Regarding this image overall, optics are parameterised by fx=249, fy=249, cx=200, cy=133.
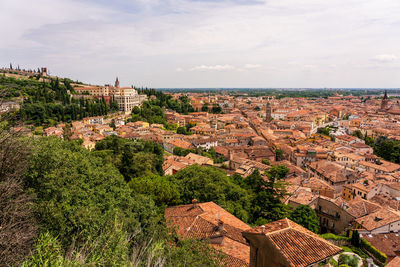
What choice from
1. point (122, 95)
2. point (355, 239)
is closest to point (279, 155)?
point (355, 239)

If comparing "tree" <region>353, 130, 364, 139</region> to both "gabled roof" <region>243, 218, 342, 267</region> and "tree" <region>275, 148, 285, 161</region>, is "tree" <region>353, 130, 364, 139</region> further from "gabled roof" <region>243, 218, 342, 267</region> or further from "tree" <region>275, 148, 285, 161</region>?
"gabled roof" <region>243, 218, 342, 267</region>

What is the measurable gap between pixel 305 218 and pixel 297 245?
1684cm

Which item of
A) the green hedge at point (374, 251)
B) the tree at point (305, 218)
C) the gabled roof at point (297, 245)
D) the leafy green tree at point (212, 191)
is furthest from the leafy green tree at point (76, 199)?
the green hedge at point (374, 251)

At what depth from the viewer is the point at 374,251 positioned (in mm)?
20375

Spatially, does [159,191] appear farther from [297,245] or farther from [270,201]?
[297,245]

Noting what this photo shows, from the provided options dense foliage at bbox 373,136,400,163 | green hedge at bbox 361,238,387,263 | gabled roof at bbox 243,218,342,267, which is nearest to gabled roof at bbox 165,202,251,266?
gabled roof at bbox 243,218,342,267

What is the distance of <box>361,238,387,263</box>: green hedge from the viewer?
19.5 m

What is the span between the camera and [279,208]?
70.1 ft

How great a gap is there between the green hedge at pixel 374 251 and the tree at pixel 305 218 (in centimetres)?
374

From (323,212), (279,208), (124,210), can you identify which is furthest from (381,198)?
(124,210)

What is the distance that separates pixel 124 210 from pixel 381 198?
32411mm

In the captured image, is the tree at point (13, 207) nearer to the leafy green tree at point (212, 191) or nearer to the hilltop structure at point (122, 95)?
the leafy green tree at point (212, 191)

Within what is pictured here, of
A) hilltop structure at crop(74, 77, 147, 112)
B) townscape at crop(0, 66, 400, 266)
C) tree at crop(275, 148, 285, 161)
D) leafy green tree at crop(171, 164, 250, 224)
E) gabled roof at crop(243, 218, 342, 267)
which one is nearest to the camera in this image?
gabled roof at crop(243, 218, 342, 267)

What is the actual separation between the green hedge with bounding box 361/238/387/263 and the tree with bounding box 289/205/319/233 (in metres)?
3.74
